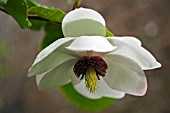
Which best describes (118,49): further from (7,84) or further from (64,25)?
(7,84)

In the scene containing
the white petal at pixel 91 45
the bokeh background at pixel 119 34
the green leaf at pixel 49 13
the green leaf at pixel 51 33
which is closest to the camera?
the white petal at pixel 91 45

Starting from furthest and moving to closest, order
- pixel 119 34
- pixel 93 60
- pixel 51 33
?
pixel 119 34
pixel 51 33
pixel 93 60

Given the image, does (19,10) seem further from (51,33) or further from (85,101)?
(85,101)

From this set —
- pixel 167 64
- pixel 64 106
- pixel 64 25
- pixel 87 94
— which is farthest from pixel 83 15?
pixel 64 106

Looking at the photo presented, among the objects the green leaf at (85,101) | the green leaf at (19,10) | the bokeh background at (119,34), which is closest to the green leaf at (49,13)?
the green leaf at (19,10)

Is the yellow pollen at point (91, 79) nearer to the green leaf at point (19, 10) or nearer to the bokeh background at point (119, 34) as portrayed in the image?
the green leaf at point (19, 10)

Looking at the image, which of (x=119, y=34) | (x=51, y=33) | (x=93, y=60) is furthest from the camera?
(x=119, y=34)

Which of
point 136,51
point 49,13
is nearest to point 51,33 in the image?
point 49,13
